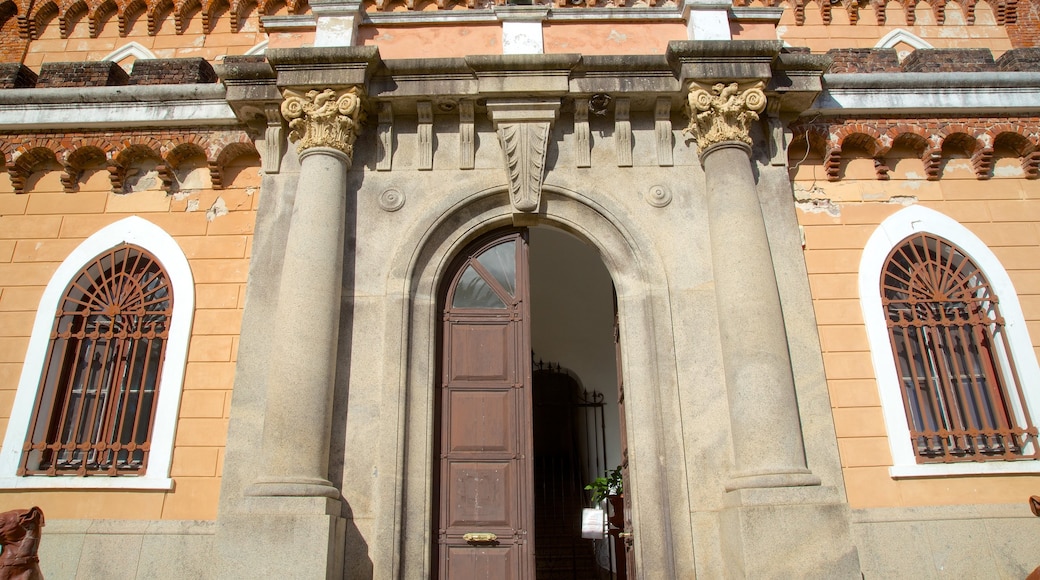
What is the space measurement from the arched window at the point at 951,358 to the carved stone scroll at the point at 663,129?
2541 millimetres

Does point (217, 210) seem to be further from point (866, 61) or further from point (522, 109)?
point (866, 61)

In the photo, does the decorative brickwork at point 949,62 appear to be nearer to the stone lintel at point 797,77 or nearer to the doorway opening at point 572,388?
the stone lintel at point 797,77

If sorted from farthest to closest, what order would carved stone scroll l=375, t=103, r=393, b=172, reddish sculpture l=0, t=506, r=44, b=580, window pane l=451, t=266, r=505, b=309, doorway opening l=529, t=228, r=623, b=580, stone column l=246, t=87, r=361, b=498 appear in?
1. doorway opening l=529, t=228, r=623, b=580
2. carved stone scroll l=375, t=103, r=393, b=172
3. window pane l=451, t=266, r=505, b=309
4. stone column l=246, t=87, r=361, b=498
5. reddish sculpture l=0, t=506, r=44, b=580

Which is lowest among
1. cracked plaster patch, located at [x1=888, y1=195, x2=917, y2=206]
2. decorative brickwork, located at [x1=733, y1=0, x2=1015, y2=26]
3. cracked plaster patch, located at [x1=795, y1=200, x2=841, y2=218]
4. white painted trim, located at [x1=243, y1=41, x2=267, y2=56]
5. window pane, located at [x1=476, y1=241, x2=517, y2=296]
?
window pane, located at [x1=476, y1=241, x2=517, y2=296]

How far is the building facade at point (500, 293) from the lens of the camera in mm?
6539

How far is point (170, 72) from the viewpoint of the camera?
28.3 ft

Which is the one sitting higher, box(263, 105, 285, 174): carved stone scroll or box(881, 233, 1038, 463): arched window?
box(263, 105, 285, 174): carved stone scroll

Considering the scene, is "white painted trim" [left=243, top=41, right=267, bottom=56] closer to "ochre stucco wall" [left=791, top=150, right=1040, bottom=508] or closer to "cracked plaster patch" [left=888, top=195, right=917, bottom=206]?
"ochre stucco wall" [left=791, top=150, right=1040, bottom=508]

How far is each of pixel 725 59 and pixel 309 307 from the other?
4.61m

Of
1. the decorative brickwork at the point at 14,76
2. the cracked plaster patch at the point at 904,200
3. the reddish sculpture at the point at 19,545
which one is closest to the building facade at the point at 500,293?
the cracked plaster patch at the point at 904,200

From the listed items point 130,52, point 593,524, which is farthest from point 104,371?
point 593,524

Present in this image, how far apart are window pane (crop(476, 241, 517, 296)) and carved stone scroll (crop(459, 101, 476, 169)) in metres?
0.88

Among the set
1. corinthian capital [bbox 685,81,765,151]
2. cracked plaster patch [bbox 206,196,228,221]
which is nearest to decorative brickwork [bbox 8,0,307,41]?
cracked plaster patch [bbox 206,196,228,221]

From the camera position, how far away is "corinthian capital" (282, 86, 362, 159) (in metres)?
7.29
